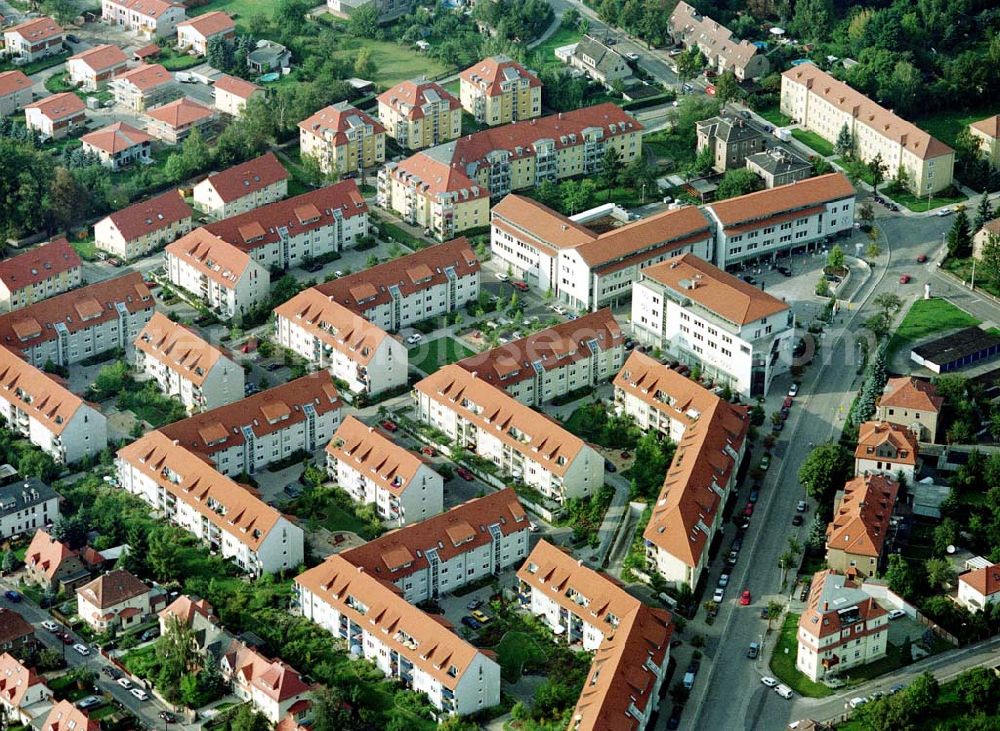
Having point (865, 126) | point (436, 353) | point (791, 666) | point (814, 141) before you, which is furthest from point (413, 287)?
point (791, 666)

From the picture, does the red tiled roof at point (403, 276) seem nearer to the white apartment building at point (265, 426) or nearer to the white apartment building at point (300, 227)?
the white apartment building at point (300, 227)

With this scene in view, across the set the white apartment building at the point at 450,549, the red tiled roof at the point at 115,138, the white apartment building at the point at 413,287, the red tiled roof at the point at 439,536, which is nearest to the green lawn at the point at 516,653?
the white apartment building at the point at 450,549

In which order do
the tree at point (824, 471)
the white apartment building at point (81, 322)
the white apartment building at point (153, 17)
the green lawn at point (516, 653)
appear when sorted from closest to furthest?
the green lawn at point (516, 653)
the tree at point (824, 471)
the white apartment building at point (81, 322)
the white apartment building at point (153, 17)

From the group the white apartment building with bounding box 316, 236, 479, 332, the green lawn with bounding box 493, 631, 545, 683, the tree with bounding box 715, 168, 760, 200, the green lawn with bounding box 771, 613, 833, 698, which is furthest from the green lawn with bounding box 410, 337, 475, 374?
the green lawn with bounding box 771, 613, 833, 698

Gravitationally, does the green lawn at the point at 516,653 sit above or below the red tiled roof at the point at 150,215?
below

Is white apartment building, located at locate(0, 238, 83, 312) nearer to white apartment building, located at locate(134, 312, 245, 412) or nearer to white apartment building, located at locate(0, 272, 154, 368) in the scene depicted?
white apartment building, located at locate(0, 272, 154, 368)

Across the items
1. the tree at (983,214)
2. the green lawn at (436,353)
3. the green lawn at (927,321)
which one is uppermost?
the tree at (983,214)

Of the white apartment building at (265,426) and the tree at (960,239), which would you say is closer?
the white apartment building at (265,426)
